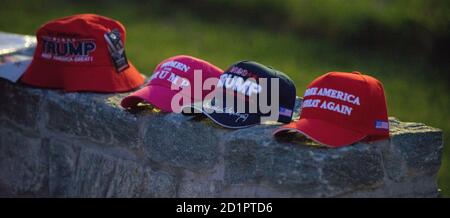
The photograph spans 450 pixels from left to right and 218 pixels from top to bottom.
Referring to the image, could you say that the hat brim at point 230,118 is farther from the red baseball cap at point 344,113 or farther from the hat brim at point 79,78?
the hat brim at point 79,78

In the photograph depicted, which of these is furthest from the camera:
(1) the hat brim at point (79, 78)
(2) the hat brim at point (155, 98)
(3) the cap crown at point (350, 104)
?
(1) the hat brim at point (79, 78)

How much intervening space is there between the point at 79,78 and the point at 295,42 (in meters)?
3.83

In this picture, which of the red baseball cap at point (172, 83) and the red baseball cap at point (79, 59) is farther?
the red baseball cap at point (79, 59)

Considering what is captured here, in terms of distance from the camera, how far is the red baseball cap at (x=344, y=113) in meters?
2.51

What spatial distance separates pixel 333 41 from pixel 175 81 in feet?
13.4

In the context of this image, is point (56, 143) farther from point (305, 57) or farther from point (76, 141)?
point (305, 57)

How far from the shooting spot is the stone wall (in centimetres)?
245

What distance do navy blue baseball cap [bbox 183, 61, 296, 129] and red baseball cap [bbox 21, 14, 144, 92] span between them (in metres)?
0.66

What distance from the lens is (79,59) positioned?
3.26m

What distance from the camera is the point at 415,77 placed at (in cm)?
614

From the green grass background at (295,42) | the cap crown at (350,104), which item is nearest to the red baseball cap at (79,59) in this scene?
the cap crown at (350,104)

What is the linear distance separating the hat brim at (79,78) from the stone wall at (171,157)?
55 mm

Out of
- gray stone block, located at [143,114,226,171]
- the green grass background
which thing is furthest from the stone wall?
the green grass background
